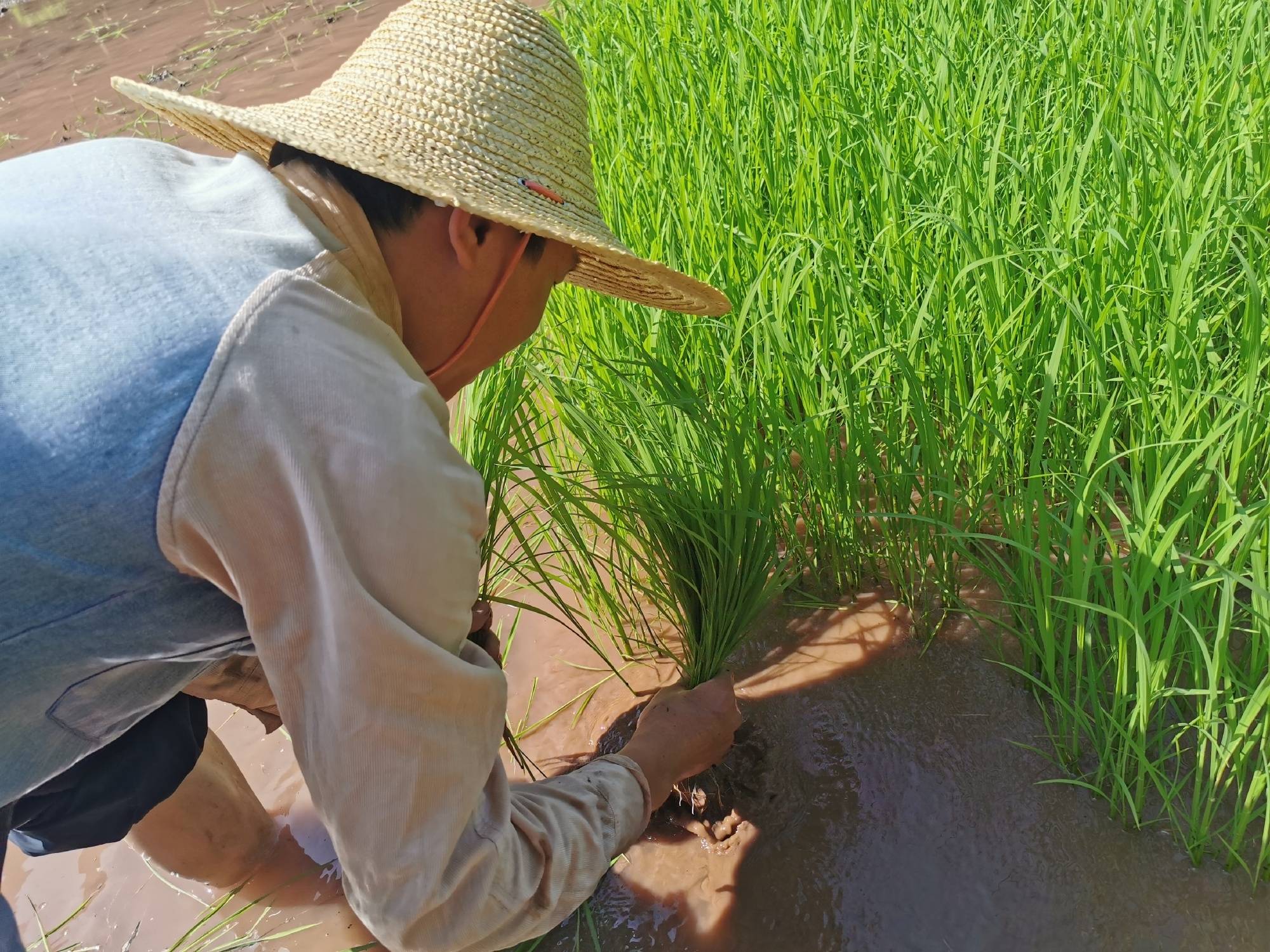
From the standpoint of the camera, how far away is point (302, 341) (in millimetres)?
834

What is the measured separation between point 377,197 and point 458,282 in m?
0.12

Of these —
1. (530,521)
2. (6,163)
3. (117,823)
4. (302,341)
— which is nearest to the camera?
(302,341)

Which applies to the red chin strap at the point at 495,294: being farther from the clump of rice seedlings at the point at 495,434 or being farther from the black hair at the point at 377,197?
the clump of rice seedlings at the point at 495,434

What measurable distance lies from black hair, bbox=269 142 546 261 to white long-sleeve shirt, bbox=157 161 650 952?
2cm

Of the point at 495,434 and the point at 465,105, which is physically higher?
the point at 465,105

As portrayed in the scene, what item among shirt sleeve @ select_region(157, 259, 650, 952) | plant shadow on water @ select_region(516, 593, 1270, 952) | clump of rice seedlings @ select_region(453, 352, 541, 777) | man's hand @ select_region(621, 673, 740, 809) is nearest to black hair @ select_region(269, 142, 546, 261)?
shirt sleeve @ select_region(157, 259, 650, 952)

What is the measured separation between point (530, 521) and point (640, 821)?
99 cm

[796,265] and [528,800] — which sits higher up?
[796,265]

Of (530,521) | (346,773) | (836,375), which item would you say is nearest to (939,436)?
(836,375)

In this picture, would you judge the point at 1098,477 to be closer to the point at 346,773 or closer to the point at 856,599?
the point at 856,599

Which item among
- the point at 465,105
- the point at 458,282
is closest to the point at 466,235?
the point at 458,282

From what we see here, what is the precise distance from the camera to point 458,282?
1023mm

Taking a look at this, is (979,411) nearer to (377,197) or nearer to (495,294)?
(495,294)

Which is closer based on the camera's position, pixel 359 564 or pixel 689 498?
pixel 359 564
